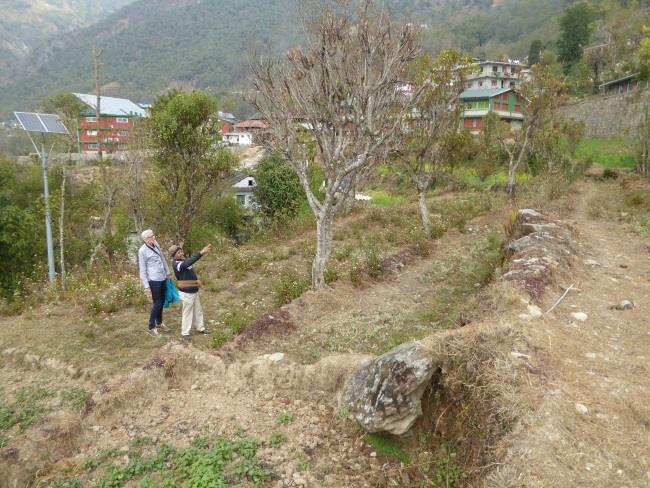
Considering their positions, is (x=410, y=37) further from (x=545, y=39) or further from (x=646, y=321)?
(x=545, y=39)

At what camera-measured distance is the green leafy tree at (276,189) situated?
21.7 meters

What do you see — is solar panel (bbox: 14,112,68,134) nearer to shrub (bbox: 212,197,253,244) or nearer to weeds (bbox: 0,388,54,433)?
weeds (bbox: 0,388,54,433)

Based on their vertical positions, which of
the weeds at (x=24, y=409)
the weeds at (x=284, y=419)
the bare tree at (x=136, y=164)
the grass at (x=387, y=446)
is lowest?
the weeds at (x=24, y=409)

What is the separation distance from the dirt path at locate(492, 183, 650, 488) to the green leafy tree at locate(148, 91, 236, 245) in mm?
10837

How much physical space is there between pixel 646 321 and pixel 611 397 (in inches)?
87.3

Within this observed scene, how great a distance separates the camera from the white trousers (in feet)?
24.2

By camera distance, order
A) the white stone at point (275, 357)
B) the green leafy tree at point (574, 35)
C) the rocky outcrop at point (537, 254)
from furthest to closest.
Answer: the green leafy tree at point (574, 35), the rocky outcrop at point (537, 254), the white stone at point (275, 357)

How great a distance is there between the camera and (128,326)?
8.40 metres

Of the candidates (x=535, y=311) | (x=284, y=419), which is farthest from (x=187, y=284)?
(x=535, y=311)

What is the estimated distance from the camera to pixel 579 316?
5918mm

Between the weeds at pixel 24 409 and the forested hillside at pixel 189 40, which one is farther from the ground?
the forested hillside at pixel 189 40

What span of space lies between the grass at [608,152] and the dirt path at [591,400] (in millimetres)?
24522

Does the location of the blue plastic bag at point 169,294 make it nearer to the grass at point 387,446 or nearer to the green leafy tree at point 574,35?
the grass at point 387,446


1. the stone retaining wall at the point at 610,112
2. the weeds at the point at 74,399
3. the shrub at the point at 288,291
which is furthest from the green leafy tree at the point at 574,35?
the weeds at the point at 74,399
